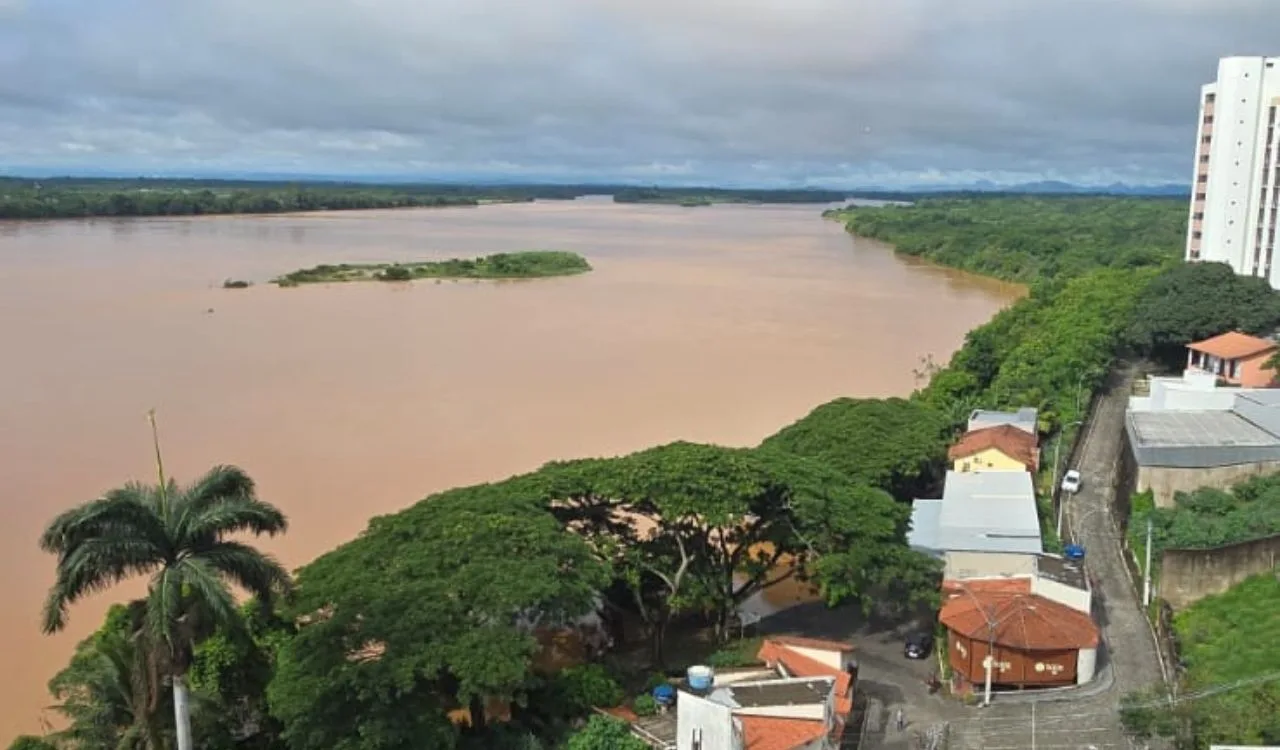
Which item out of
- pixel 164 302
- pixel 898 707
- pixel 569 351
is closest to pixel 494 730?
pixel 898 707

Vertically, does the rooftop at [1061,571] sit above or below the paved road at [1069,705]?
above

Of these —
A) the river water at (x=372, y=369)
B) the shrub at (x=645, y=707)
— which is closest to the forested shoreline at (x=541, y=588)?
the shrub at (x=645, y=707)

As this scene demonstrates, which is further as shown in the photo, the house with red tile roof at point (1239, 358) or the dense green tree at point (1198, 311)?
the dense green tree at point (1198, 311)

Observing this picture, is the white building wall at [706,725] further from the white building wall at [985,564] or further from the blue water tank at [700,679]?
the white building wall at [985,564]

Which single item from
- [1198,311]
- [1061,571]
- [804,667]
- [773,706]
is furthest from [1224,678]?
[1198,311]

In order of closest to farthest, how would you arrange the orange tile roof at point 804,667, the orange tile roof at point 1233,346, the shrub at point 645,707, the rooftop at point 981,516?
the orange tile roof at point 804,667, the shrub at point 645,707, the rooftop at point 981,516, the orange tile roof at point 1233,346

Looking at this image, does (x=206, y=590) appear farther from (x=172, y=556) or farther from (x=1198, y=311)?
(x=1198, y=311)

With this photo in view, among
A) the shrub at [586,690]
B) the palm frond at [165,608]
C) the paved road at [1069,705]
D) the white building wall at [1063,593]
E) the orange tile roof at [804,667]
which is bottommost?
the paved road at [1069,705]
